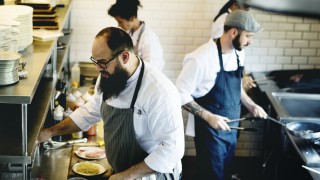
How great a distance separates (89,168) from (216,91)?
146 cm

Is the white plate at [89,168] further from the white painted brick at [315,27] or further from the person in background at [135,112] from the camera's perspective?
the white painted brick at [315,27]

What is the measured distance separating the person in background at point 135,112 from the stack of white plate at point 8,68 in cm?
65

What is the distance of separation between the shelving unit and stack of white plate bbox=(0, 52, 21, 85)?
0.10ft

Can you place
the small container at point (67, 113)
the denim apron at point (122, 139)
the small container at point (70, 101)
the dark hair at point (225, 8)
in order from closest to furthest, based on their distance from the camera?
the denim apron at point (122, 139) → the small container at point (67, 113) → the small container at point (70, 101) → the dark hair at point (225, 8)

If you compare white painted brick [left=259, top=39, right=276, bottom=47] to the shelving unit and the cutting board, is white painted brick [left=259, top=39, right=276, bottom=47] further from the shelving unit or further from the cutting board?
the shelving unit

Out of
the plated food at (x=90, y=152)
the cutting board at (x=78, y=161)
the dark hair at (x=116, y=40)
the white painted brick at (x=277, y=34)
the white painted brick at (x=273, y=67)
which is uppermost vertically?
the dark hair at (x=116, y=40)

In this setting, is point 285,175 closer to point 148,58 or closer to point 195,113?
point 195,113

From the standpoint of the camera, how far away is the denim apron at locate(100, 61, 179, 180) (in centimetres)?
310

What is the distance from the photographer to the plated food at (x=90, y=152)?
12.4 ft

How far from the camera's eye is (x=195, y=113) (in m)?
4.34

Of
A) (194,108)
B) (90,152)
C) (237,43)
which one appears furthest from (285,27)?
(90,152)

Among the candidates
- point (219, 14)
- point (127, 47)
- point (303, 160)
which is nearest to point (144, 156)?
point (127, 47)

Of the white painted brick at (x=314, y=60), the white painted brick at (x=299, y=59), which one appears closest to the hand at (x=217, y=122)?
the white painted brick at (x=299, y=59)

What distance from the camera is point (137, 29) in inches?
200
